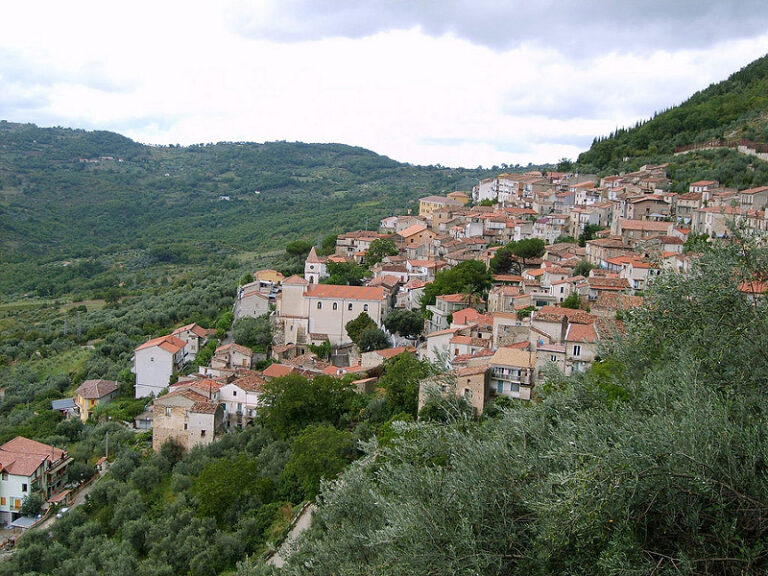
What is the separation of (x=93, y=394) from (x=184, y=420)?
8.43 meters

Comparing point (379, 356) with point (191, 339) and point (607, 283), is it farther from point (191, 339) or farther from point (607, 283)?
point (191, 339)

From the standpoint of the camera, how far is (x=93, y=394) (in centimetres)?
3009

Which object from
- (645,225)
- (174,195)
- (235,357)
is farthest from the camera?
(174,195)

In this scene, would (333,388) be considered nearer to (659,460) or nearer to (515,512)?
(515,512)

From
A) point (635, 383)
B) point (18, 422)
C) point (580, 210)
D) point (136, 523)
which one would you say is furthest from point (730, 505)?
point (580, 210)

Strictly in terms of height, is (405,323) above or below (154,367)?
above

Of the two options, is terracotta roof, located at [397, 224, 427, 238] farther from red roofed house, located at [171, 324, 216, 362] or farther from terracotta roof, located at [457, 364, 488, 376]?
terracotta roof, located at [457, 364, 488, 376]

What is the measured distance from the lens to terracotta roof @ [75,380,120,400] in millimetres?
30094

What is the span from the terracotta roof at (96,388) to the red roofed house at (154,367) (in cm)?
125

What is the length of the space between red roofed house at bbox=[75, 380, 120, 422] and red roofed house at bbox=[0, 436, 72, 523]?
18.0 feet

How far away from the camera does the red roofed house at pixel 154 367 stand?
31094 millimetres

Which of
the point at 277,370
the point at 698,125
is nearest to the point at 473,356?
the point at 277,370

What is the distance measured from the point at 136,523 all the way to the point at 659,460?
55.9 feet

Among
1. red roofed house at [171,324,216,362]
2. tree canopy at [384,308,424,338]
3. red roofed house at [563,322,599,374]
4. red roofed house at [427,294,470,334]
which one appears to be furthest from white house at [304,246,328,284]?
red roofed house at [563,322,599,374]
